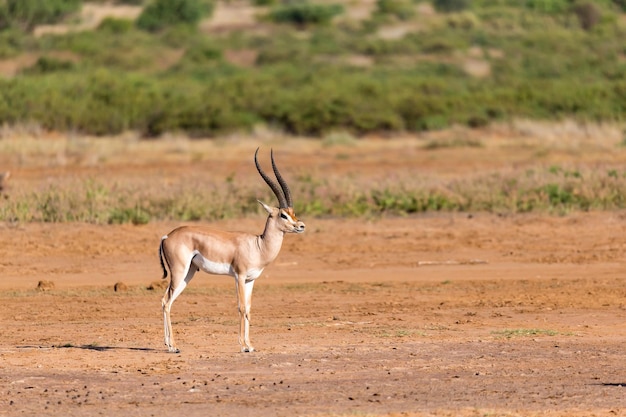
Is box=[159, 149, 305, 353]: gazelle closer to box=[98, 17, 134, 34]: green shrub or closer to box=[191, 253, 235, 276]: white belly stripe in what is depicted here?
box=[191, 253, 235, 276]: white belly stripe

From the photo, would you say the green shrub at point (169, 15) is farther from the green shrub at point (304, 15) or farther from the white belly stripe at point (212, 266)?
the white belly stripe at point (212, 266)

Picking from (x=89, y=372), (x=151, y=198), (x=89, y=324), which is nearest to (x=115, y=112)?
(x=151, y=198)

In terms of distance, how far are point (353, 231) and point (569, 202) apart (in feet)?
13.6

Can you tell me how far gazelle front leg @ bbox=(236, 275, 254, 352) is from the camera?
35.2 feet

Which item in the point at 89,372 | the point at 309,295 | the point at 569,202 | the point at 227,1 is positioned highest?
the point at 89,372

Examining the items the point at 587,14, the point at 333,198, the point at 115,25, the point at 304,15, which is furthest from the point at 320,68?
the point at 333,198

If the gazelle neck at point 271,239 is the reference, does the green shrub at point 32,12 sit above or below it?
below

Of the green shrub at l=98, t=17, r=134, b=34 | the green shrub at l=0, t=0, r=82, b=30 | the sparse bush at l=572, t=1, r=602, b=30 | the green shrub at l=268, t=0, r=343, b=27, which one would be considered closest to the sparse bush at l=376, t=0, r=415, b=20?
the green shrub at l=268, t=0, r=343, b=27

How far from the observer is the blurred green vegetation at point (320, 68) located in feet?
126

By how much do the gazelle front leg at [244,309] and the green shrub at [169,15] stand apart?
63717 millimetres

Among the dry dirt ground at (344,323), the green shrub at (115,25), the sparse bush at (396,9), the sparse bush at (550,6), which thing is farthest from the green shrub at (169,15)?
the dry dirt ground at (344,323)

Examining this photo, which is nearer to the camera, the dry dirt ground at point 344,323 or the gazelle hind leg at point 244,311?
the dry dirt ground at point 344,323

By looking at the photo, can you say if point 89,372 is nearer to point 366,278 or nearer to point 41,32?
point 366,278

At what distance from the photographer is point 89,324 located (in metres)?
13.0
